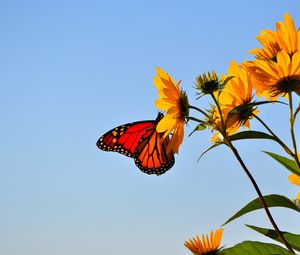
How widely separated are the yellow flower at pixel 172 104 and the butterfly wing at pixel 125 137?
2654 mm

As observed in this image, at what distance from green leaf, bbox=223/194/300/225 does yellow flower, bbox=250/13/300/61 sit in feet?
1.85

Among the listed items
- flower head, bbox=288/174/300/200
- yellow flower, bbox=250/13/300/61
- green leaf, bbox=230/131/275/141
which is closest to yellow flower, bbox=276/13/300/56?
yellow flower, bbox=250/13/300/61

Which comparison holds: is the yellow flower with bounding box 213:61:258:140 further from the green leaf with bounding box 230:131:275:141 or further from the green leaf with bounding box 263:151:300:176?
the green leaf with bounding box 263:151:300:176

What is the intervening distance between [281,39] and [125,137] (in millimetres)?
3069

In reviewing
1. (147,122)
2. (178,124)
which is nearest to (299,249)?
(178,124)

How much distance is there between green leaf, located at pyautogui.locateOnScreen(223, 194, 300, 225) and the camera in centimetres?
145

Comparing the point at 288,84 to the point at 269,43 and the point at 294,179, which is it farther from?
the point at 294,179

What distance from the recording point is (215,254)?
6.43 ft

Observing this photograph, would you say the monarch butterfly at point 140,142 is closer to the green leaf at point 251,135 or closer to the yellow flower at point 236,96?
the yellow flower at point 236,96

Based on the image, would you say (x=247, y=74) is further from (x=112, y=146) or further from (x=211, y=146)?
(x=112, y=146)

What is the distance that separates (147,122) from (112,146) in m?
0.46

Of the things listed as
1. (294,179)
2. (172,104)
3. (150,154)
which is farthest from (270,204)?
(150,154)

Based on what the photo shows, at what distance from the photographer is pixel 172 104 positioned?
5.75 feet

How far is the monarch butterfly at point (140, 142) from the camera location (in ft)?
14.6
